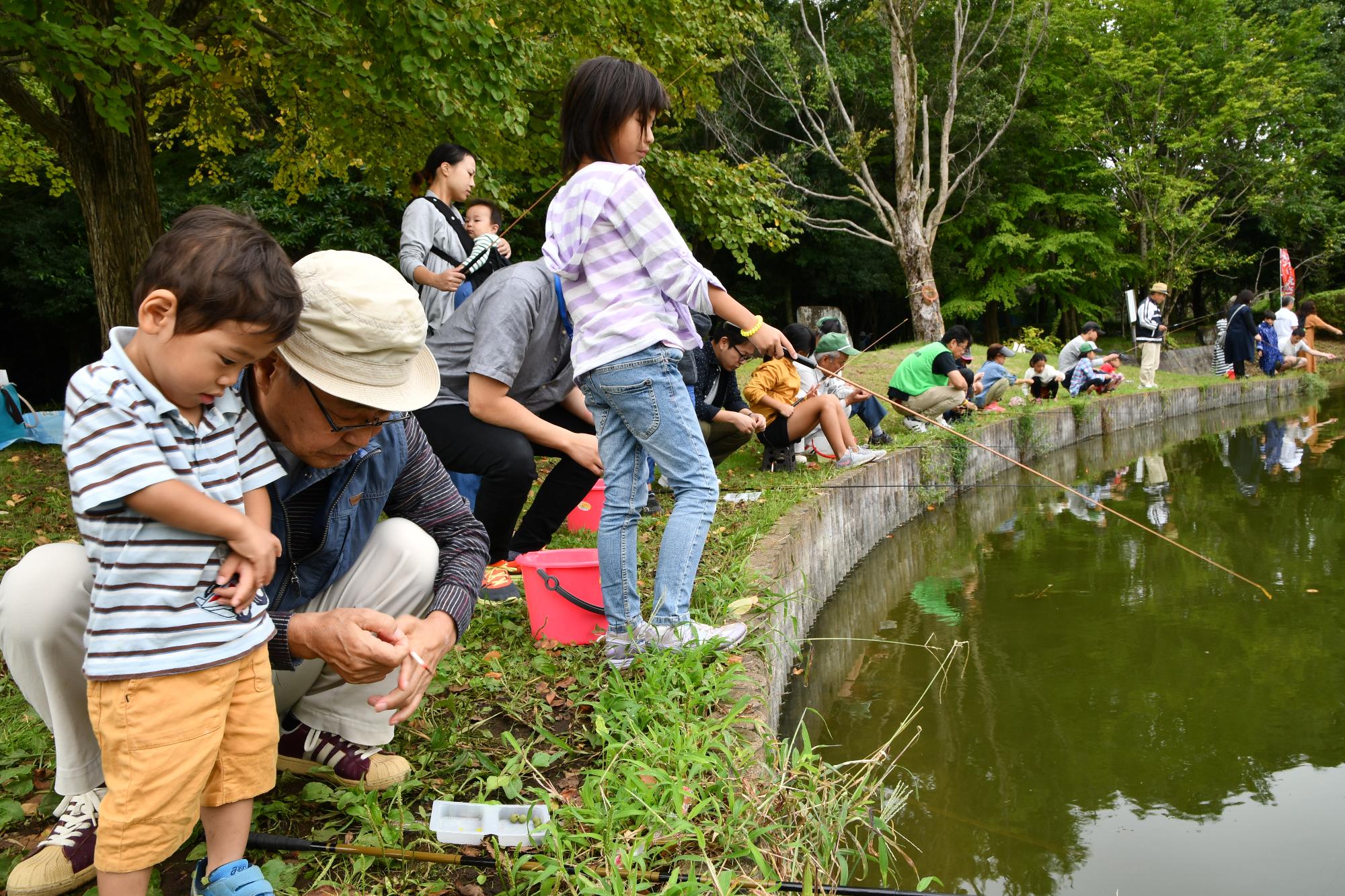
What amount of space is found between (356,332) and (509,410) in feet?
5.44

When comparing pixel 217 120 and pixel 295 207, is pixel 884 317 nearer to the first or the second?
pixel 295 207

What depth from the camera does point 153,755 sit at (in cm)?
142

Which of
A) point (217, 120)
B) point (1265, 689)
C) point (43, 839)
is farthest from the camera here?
point (217, 120)

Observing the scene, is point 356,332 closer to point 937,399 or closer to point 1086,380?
point 937,399

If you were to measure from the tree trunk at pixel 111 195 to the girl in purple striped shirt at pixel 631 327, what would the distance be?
16.4 feet

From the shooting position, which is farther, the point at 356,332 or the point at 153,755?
the point at 356,332

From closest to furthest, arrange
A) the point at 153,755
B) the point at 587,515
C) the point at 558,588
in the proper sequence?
the point at 153,755
the point at 558,588
the point at 587,515

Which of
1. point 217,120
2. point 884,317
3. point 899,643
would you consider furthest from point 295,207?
point 884,317

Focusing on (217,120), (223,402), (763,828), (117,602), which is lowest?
(763,828)

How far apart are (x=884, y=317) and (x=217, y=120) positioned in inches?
717

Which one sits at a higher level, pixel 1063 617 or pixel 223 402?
pixel 223 402

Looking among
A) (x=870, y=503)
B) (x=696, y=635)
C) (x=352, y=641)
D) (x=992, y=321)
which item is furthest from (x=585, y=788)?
(x=992, y=321)

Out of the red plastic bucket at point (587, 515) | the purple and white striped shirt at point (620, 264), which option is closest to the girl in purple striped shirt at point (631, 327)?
the purple and white striped shirt at point (620, 264)

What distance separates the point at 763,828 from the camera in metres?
1.82
